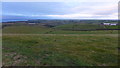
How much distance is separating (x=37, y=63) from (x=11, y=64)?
6.51 feet

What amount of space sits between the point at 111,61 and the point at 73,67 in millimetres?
3301

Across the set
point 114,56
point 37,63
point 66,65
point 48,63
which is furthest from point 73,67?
point 114,56

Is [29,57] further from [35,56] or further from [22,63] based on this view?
[22,63]

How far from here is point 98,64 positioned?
348 inches

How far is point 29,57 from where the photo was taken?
10328 millimetres

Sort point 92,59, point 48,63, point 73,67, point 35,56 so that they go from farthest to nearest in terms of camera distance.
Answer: point 35,56 < point 92,59 < point 48,63 < point 73,67

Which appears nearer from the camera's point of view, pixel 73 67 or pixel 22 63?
pixel 73 67

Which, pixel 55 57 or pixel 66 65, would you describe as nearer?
pixel 66 65

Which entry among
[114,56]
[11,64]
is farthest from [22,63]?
[114,56]

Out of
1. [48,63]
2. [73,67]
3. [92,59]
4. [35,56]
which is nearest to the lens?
[73,67]

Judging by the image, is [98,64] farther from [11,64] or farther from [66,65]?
[11,64]

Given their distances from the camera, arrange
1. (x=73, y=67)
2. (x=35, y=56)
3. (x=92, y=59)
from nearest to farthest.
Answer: (x=73, y=67)
(x=92, y=59)
(x=35, y=56)

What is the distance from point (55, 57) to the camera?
10211 mm

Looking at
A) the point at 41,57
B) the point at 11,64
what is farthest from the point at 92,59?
the point at 11,64
